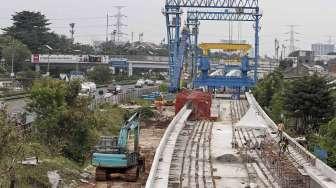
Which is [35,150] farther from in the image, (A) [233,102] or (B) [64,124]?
(A) [233,102]

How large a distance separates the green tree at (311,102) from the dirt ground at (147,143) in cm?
818

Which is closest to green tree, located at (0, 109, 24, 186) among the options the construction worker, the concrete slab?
the concrete slab

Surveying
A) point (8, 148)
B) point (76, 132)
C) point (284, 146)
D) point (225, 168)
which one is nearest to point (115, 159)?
point (225, 168)

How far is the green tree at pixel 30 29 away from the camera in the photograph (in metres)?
107

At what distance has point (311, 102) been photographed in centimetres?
3659

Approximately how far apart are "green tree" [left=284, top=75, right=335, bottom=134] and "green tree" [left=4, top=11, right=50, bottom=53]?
249 feet

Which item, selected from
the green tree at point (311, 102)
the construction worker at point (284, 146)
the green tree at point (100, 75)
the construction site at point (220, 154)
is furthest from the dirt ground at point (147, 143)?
the green tree at point (100, 75)

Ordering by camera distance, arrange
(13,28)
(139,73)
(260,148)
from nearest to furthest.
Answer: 1. (260,148)
2. (13,28)
3. (139,73)

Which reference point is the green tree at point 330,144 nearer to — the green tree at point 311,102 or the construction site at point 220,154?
the construction site at point 220,154

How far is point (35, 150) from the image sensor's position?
24.3 m

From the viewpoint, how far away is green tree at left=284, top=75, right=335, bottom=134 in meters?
36.3

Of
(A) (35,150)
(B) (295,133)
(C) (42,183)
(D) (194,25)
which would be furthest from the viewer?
(D) (194,25)

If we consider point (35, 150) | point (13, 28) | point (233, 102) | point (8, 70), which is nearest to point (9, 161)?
point (35, 150)

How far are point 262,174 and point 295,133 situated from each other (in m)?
16.4
